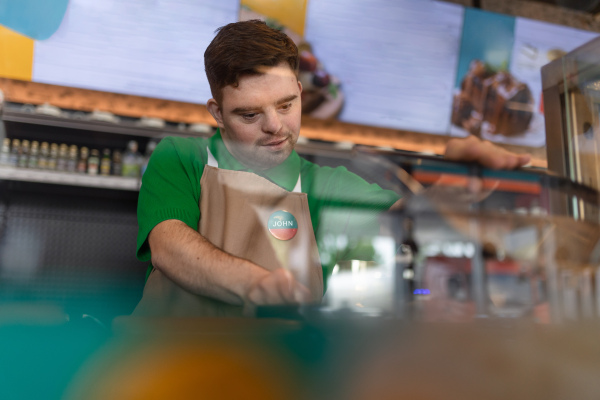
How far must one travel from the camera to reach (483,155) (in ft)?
1.64

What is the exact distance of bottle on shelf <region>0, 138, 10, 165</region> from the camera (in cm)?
65

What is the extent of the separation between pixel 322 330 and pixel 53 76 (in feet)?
1.62

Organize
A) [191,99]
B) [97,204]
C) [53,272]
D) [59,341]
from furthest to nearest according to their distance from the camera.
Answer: [97,204] → [191,99] → [53,272] → [59,341]

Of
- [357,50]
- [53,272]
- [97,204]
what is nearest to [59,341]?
[53,272]

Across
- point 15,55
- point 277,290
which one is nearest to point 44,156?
point 15,55

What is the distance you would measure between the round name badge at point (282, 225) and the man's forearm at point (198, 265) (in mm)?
53

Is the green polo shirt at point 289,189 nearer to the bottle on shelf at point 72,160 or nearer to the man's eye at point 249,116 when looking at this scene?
the man's eye at point 249,116

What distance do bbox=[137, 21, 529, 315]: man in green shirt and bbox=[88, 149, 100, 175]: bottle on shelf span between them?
100 cm

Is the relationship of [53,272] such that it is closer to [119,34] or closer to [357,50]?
[119,34]

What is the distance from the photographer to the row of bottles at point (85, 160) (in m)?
1.19

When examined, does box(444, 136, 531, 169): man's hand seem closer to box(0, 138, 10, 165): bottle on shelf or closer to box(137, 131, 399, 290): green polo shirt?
box(137, 131, 399, 290): green polo shirt

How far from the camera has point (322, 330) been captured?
41 centimetres

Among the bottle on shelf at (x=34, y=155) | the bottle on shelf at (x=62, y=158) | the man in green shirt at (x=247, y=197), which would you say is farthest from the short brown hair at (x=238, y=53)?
the bottle on shelf at (x=62, y=158)

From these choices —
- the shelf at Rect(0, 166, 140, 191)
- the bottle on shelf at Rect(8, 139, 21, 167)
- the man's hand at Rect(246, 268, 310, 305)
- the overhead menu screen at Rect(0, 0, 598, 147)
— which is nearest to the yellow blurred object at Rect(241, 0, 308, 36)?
the overhead menu screen at Rect(0, 0, 598, 147)
